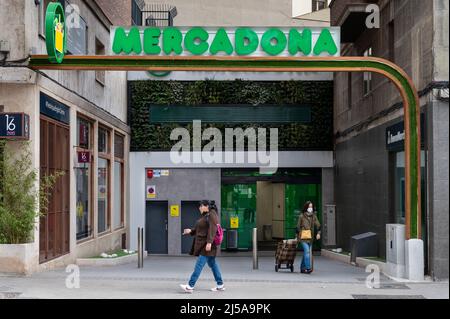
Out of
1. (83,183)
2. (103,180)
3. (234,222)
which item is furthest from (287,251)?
(234,222)

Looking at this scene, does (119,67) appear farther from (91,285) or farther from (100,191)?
(100,191)

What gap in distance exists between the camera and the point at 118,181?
91.5 ft

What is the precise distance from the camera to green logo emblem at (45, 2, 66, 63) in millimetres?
14742

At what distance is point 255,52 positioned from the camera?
17188mm

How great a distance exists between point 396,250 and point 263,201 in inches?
566

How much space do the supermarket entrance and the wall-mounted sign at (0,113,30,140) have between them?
49.7 ft

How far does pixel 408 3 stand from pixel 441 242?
5.51 m

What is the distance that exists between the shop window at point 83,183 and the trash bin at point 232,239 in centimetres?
813

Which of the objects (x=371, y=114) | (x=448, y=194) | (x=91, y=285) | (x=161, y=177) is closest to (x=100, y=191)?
(x=161, y=177)

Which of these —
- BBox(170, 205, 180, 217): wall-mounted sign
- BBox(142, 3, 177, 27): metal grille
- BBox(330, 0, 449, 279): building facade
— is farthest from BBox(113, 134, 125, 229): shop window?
BBox(142, 3, 177, 27): metal grille

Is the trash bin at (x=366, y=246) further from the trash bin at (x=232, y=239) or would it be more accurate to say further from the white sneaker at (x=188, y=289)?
the trash bin at (x=232, y=239)

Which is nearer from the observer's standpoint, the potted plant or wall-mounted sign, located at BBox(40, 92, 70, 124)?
the potted plant

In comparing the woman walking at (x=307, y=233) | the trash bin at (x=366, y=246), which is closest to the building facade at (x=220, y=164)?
the trash bin at (x=366, y=246)

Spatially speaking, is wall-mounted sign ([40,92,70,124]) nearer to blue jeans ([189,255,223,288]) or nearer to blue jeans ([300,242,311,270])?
blue jeans ([189,255,223,288])
